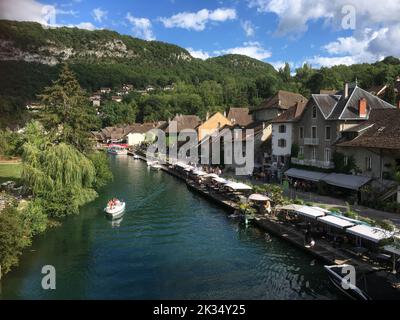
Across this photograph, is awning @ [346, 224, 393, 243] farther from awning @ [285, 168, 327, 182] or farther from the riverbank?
awning @ [285, 168, 327, 182]

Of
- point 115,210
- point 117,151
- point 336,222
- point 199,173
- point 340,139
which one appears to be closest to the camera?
point 336,222

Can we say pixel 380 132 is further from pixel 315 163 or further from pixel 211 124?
pixel 211 124

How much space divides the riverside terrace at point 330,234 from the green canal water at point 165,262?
105 cm

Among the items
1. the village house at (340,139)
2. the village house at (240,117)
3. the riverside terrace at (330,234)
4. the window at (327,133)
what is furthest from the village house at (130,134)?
the riverside terrace at (330,234)

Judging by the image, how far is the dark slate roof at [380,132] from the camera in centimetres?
3486

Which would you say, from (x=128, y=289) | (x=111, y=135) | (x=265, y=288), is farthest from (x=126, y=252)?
(x=111, y=135)

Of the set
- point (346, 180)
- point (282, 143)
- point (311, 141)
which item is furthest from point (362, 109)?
point (282, 143)

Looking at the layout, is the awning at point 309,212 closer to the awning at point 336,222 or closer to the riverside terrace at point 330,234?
the riverside terrace at point 330,234

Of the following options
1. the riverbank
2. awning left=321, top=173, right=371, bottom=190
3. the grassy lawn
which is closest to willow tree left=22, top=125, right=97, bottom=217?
the grassy lawn

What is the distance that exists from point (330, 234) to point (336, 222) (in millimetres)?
1673

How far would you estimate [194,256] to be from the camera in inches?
1076

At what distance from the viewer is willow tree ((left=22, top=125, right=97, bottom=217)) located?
3656cm

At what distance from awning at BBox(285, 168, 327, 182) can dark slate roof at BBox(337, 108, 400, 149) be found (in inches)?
167

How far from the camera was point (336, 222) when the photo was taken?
26.5 metres
